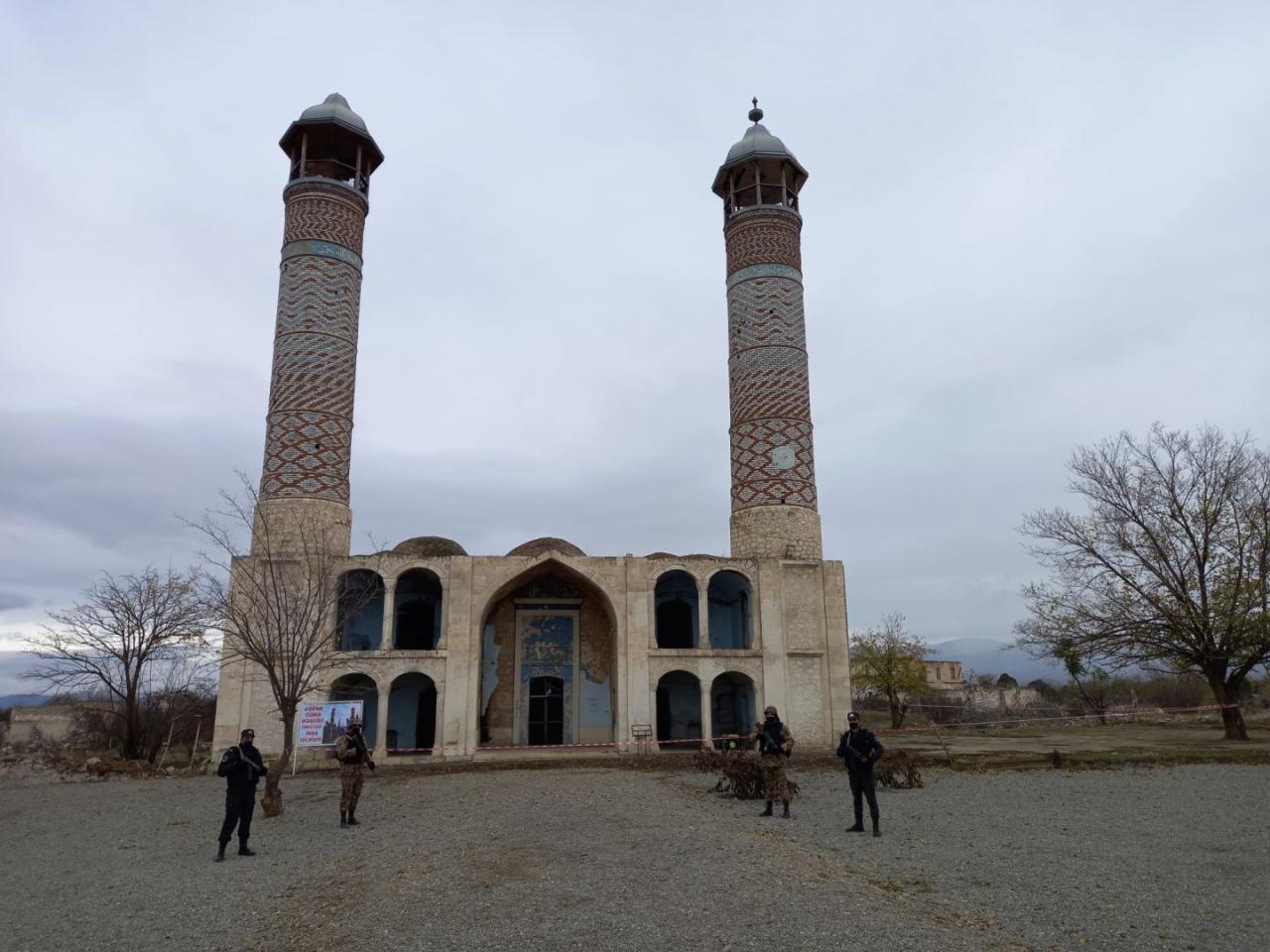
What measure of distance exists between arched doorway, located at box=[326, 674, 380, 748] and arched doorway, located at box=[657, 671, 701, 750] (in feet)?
23.3

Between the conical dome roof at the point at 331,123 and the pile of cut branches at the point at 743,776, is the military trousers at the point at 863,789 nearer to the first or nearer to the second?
the pile of cut branches at the point at 743,776

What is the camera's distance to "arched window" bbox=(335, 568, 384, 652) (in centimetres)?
2033

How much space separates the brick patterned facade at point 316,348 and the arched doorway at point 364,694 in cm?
429

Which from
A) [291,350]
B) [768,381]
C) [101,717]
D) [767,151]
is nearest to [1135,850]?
[768,381]

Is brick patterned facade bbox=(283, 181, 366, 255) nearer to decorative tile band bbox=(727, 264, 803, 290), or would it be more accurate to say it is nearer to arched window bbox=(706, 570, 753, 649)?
decorative tile band bbox=(727, 264, 803, 290)

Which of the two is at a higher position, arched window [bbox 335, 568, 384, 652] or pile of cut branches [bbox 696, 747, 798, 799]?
arched window [bbox 335, 568, 384, 652]

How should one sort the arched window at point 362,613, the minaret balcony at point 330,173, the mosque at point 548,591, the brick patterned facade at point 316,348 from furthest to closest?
the minaret balcony at point 330,173, the brick patterned facade at point 316,348, the arched window at point 362,613, the mosque at point 548,591

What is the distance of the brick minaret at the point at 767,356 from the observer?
73.4ft

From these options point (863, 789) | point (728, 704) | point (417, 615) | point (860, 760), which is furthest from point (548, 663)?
point (860, 760)

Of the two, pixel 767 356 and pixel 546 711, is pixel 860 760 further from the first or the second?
pixel 767 356

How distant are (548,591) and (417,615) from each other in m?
3.52

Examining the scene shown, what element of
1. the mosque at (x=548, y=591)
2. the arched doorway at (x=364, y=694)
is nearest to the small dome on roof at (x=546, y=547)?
the mosque at (x=548, y=591)

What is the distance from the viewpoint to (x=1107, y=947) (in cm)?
503

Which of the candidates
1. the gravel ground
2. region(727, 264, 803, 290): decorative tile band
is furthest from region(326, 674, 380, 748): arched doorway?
region(727, 264, 803, 290): decorative tile band
